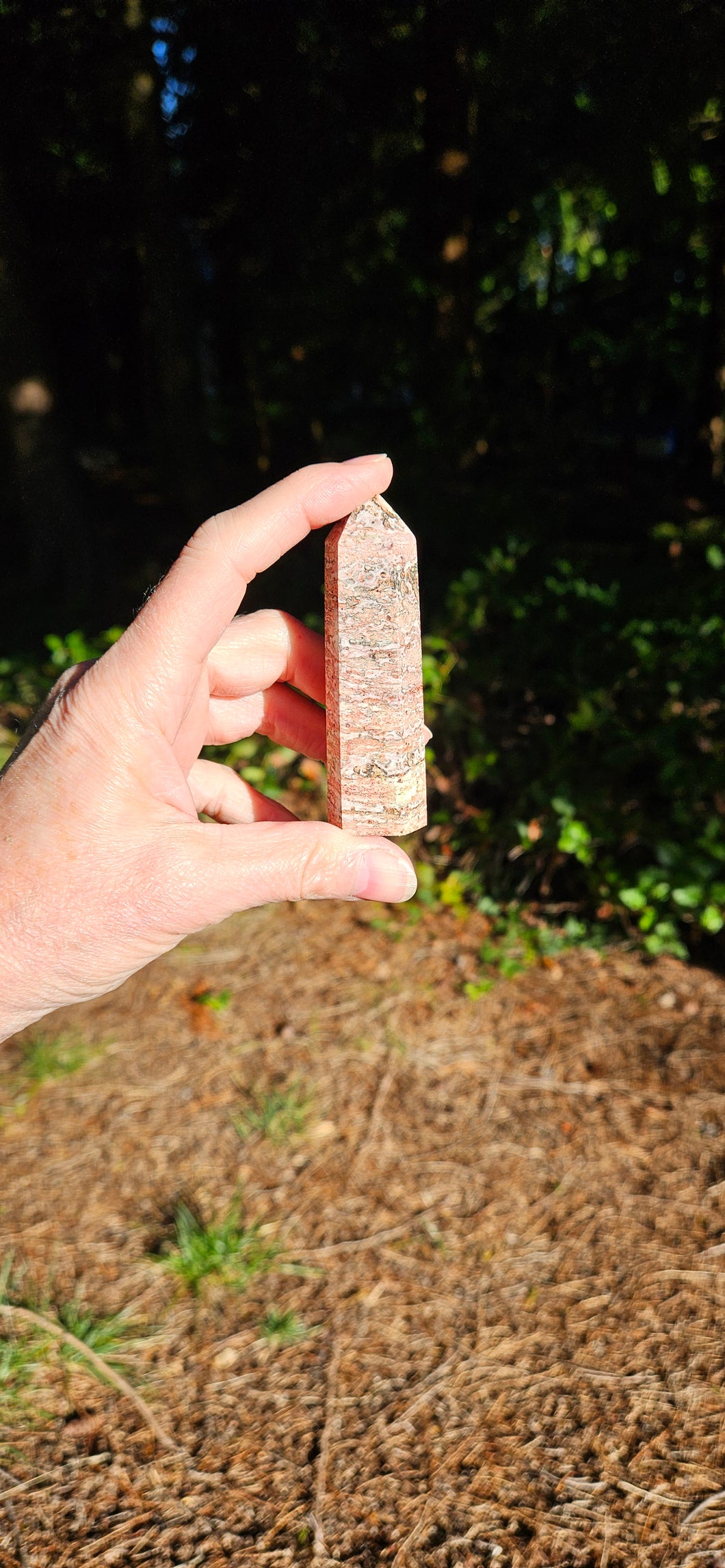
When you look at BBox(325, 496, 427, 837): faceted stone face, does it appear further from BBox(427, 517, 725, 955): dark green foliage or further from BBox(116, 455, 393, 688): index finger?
BBox(427, 517, 725, 955): dark green foliage

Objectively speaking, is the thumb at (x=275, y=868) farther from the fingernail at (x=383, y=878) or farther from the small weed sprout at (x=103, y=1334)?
the small weed sprout at (x=103, y=1334)

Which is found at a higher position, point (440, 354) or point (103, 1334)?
point (440, 354)

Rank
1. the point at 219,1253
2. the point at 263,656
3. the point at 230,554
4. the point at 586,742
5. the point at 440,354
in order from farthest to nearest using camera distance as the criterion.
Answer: the point at 440,354 → the point at 586,742 → the point at 219,1253 → the point at 263,656 → the point at 230,554

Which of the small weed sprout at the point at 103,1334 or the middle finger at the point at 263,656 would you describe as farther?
the small weed sprout at the point at 103,1334

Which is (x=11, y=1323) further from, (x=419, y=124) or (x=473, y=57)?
(x=419, y=124)

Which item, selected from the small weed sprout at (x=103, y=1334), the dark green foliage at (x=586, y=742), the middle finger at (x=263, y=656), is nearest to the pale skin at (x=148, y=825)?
the middle finger at (x=263, y=656)

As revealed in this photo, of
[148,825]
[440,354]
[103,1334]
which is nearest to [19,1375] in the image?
[103,1334]

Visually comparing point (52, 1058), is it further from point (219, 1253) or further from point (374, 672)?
point (374, 672)

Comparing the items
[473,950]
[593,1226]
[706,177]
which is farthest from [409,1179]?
[706,177]
